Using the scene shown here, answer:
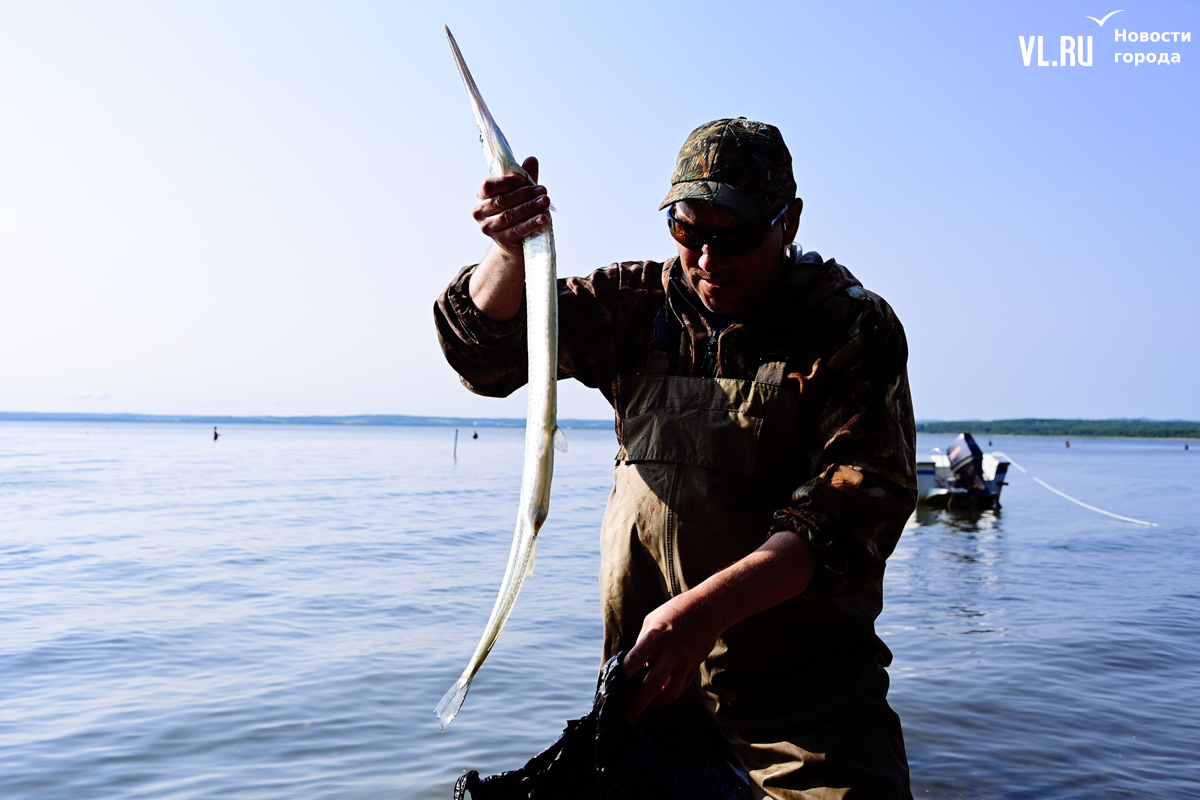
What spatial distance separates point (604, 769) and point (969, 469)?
25556 millimetres

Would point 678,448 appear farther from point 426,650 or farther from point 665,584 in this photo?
point 426,650

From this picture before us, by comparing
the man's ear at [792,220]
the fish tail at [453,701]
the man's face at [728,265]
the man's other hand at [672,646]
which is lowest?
the fish tail at [453,701]

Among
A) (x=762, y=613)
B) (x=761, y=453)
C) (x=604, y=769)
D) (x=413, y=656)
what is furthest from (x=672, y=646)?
(x=413, y=656)

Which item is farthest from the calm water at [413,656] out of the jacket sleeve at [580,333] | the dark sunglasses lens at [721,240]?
the dark sunglasses lens at [721,240]

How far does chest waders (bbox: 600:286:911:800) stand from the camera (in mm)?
2559

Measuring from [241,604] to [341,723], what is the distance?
5.16 metres

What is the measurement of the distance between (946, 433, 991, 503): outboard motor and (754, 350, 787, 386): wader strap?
2453 cm

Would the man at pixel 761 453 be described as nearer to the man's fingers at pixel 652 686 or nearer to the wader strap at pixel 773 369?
the wader strap at pixel 773 369

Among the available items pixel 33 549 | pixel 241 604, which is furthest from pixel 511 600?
pixel 33 549

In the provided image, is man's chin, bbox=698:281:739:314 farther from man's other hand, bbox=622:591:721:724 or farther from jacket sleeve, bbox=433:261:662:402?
man's other hand, bbox=622:591:721:724

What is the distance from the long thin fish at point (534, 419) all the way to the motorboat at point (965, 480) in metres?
24.8

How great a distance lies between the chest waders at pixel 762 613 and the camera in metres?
2.56

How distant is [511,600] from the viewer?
2066 mm

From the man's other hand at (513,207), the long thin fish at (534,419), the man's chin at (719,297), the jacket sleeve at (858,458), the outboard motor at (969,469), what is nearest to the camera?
the long thin fish at (534,419)
